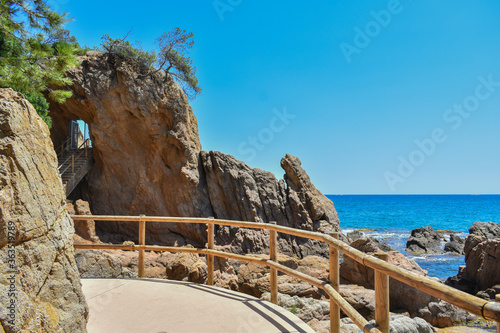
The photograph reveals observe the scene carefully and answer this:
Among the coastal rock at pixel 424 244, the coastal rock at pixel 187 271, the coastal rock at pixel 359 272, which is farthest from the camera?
the coastal rock at pixel 424 244

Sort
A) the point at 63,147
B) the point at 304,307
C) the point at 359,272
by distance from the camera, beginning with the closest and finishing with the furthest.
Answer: the point at 304,307, the point at 359,272, the point at 63,147

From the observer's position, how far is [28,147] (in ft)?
10.1

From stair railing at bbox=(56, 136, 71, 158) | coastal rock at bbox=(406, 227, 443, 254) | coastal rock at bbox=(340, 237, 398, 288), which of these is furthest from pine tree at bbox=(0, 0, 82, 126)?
coastal rock at bbox=(406, 227, 443, 254)

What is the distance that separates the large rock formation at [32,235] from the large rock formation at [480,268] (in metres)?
13.5

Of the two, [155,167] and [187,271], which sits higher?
[155,167]

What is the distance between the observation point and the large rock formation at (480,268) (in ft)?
42.1

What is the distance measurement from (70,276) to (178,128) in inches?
746

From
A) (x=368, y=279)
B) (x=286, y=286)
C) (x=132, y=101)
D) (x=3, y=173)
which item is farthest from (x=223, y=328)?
(x=132, y=101)

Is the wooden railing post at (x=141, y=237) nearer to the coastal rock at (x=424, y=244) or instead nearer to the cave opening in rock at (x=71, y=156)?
the cave opening in rock at (x=71, y=156)

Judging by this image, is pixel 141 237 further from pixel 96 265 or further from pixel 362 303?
pixel 362 303

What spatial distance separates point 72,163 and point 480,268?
21.7 metres

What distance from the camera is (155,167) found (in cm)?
2159

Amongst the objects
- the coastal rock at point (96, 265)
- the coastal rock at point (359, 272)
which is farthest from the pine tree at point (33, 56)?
the coastal rock at point (359, 272)

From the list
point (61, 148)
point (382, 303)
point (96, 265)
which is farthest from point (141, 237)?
point (61, 148)
